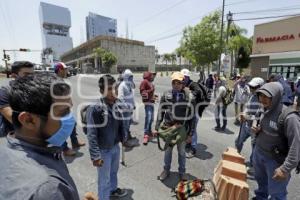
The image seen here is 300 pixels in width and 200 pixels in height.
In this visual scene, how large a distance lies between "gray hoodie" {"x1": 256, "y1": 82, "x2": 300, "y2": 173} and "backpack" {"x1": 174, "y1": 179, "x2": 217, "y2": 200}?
0.84 metres

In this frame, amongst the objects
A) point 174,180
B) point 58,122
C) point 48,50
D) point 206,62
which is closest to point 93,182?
point 174,180

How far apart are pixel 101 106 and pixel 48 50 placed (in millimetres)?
103874

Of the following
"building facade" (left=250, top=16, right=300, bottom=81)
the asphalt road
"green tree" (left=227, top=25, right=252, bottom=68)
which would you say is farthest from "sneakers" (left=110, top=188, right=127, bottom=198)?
"green tree" (left=227, top=25, right=252, bottom=68)

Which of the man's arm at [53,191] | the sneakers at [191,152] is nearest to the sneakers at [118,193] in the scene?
the sneakers at [191,152]

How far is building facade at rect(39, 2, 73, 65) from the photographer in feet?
544

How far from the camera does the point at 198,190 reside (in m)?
2.96

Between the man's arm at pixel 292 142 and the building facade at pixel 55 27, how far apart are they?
178 m

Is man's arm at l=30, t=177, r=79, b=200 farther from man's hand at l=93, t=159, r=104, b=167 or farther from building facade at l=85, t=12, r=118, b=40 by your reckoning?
building facade at l=85, t=12, r=118, b=40

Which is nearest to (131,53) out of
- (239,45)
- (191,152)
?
(239,45)

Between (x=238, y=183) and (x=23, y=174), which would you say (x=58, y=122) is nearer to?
(x=23, y=174)

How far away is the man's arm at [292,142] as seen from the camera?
2.25 metres

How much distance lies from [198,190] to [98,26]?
163863mm

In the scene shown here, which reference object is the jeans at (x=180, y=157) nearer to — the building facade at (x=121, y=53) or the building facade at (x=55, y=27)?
the building facade at (x=121, y=53)

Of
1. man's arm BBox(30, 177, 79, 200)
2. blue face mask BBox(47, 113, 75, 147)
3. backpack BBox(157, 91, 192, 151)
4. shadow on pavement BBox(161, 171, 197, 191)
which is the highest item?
blue face mask BBox(47, 113, 75, 147)
